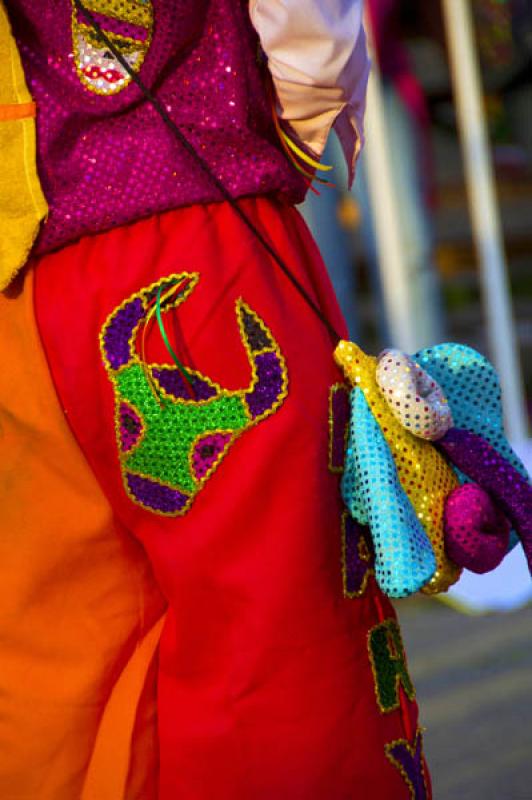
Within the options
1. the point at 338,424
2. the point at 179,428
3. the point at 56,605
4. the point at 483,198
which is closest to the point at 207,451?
the point at 179,428

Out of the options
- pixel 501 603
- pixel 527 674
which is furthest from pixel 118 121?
pixel 501 603

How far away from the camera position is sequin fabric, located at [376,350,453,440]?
1.66m

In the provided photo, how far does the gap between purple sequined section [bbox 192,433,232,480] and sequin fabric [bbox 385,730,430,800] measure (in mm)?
391

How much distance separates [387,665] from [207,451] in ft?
1.12

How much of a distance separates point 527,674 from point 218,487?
1.65 metres

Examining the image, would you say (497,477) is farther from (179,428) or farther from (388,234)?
(388,234)

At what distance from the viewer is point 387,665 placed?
173 centimetres

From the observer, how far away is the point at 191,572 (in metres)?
1.66

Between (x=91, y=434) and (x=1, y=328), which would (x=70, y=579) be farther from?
(x=1, y=328)

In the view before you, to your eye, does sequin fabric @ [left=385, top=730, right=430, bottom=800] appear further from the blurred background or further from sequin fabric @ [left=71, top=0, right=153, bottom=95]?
the blurred background

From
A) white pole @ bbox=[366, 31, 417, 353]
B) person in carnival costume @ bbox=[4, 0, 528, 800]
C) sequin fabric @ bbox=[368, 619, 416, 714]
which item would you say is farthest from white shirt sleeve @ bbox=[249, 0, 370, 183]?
white pole @ bbox=[366, 31, 417, 353]

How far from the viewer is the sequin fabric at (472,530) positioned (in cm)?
165

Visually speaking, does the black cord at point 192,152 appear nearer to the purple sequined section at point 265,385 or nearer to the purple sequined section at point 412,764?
the purple sequined section at point 265,385

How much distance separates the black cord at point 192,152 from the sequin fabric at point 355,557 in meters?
0.26
